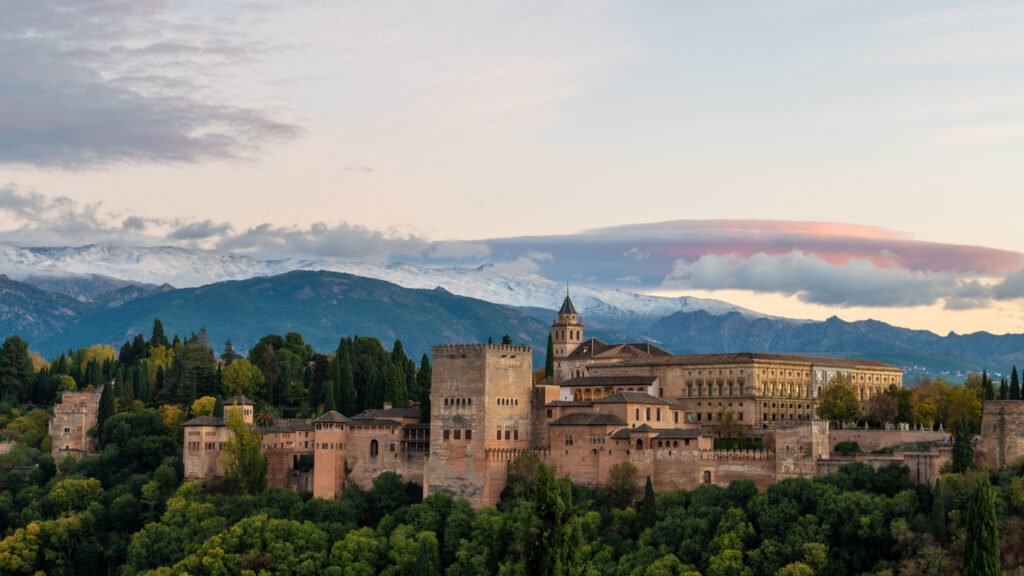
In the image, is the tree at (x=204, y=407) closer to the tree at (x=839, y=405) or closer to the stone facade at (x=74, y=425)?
the stone facade at (x=74, y=425)

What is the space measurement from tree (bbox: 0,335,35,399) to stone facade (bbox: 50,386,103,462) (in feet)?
50.4

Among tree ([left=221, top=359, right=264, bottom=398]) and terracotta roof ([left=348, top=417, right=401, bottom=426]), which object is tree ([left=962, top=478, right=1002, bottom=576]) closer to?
terracotta roof ([left=348, top=417, right=401, bottom=426])

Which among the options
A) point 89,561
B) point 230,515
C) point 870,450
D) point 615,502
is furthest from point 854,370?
point 89,561

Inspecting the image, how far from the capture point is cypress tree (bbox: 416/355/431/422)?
8556 centimetres

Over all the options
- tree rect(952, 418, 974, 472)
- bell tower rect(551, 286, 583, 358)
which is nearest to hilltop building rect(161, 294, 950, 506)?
tree rect(952, 418, 974, 472)

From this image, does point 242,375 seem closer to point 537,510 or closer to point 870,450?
point 870,450

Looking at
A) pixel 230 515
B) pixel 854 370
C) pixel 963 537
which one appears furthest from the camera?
pixel 854 370

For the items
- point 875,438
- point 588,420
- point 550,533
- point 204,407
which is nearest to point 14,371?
point 204,407

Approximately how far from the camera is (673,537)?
2726 inches

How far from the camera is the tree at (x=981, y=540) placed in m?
53.4

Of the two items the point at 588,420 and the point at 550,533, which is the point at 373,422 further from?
the point at 550,533

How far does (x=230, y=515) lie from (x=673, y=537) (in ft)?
86.6

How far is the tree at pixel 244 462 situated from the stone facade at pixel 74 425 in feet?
58.9

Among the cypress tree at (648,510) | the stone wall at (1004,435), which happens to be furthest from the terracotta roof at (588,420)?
the stone wall at (1004,435)
